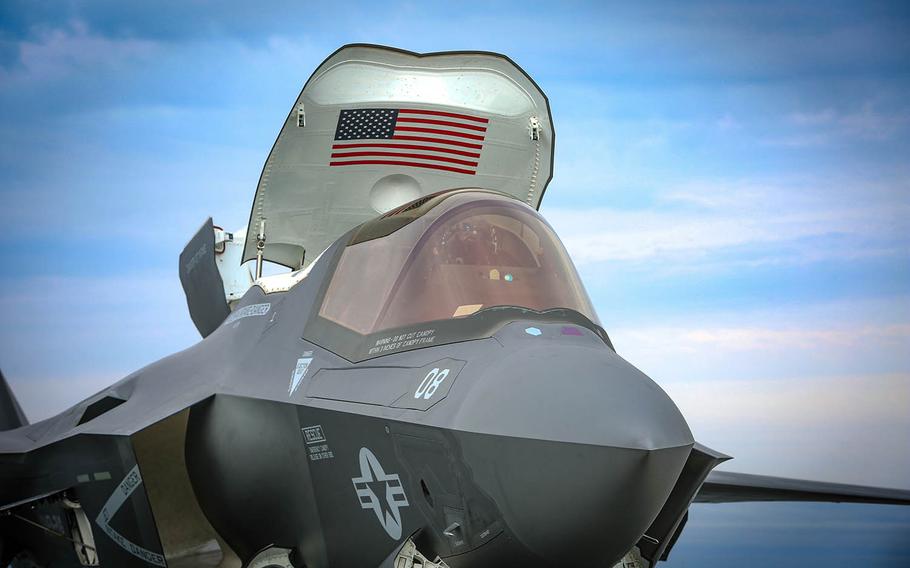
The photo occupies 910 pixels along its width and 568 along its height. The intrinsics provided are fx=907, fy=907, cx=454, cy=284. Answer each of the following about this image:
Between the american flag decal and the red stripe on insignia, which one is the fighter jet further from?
the red stripe on insignia

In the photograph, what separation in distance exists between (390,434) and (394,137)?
6440 millimetres

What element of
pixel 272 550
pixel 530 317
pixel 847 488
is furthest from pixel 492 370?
pixel 847 488

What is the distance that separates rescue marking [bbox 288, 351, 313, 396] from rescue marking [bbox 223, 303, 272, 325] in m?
0.92

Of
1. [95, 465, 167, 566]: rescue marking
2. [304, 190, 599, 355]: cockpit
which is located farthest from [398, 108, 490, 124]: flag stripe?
[95, 465, 167, 566]: rescue marking

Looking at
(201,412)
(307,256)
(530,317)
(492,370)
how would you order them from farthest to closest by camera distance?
(307,256) < (201,412) < (530,317) < (492,370)

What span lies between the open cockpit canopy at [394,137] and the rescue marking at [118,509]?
200 inches

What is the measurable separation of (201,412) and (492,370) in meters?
2.22

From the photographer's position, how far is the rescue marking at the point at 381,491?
3.92 metres

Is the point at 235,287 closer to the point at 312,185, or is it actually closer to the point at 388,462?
the point at 312,185

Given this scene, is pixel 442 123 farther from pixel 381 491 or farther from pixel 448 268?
pixel 381 491

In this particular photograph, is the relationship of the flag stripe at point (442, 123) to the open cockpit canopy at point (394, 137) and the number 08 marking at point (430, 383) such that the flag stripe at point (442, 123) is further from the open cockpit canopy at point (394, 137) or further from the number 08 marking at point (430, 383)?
the number 08 marking at point (430, 383)

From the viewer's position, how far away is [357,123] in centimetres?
980

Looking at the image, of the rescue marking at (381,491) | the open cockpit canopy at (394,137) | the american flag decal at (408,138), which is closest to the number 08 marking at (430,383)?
the rescue marking at (381,491)

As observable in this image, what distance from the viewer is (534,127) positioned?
32.3 ft
